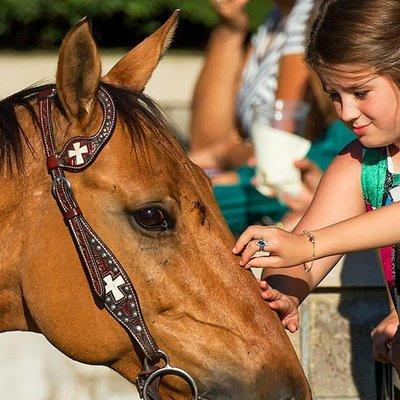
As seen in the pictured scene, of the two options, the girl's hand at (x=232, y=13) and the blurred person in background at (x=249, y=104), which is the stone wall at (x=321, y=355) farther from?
the girl's hand at (x=232, y=13)

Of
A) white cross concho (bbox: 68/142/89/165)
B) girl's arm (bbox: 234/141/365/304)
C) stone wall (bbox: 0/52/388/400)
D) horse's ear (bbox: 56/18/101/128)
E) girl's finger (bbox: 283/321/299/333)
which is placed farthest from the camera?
stone wall (bbox: 0/52/388/400)

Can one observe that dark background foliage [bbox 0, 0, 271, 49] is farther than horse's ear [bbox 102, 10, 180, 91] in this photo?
Yes

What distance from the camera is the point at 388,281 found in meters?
3.41

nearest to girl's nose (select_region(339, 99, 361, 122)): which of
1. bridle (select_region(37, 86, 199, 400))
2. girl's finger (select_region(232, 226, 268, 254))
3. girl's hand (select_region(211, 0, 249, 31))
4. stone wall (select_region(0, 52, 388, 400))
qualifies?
girl's finger (select_region(232, 226, 268, 254))

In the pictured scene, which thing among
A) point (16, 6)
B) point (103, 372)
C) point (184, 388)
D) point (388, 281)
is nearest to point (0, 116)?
point (184, 388)

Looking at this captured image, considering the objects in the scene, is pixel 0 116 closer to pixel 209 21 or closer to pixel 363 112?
pixel 363 112

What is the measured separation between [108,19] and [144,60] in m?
6.60

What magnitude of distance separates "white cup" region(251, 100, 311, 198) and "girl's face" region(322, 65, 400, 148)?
1499mm

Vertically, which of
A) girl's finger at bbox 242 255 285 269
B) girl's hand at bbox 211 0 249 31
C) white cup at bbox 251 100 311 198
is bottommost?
white cup at bbox 251 100 311 198

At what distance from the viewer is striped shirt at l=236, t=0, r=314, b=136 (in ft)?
16.3

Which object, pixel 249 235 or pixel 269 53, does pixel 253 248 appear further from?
pixel 269 53

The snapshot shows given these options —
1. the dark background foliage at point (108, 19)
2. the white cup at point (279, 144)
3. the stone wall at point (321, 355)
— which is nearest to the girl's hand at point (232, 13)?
the white cup at point (279, 144)

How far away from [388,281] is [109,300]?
0.77 meters

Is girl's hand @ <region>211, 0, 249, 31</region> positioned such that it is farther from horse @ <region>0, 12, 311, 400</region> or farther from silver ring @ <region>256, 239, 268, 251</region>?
silver ring @ <region>256, 239, 268, 251</region>
